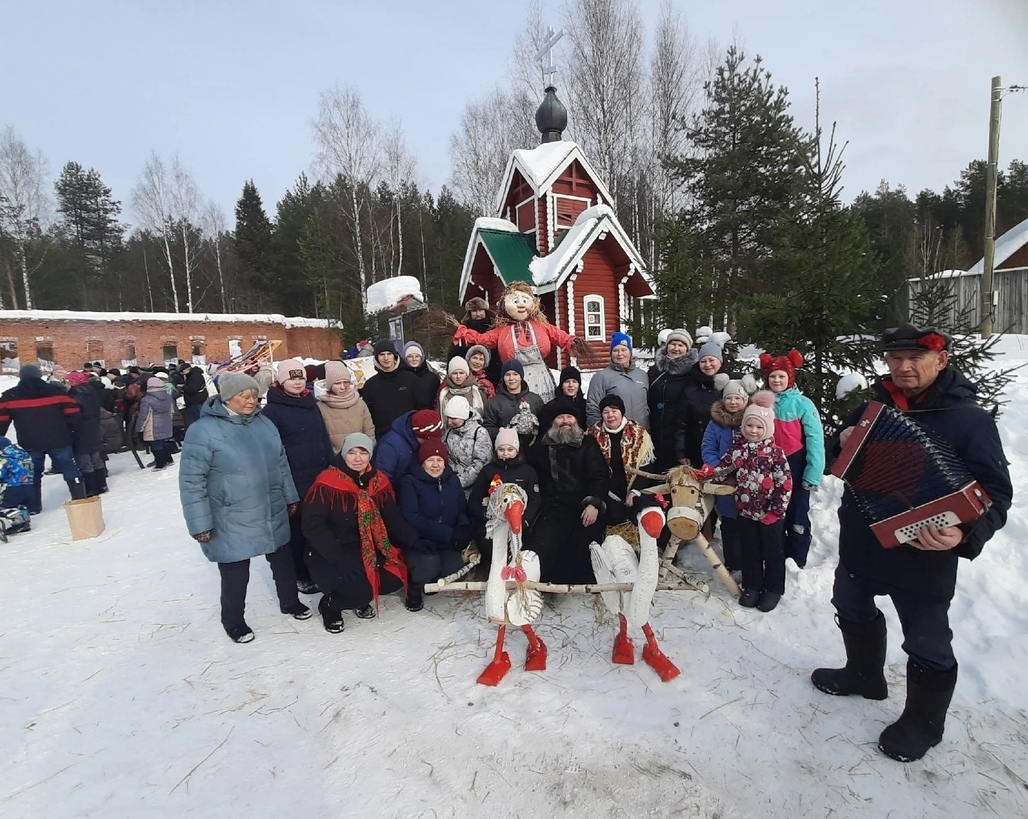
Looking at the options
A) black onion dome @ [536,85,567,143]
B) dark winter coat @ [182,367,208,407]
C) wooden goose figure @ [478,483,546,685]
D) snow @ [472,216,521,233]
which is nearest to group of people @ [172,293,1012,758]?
wooden goose figure @ [478,483,546,685]

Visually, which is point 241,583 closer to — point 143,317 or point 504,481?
point 504,481

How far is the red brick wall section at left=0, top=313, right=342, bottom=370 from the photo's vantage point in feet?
79.4

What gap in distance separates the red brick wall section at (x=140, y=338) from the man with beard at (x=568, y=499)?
24.4m

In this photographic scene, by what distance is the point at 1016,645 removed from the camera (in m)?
2.97

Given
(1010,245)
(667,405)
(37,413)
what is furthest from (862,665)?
(1010,245)

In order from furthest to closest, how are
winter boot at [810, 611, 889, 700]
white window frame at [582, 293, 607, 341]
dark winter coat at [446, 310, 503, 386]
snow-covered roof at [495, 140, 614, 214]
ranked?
white window frame at [582, 293, 607, 341] → snow-covered roof at [495, 140, 614, 214] → dark winter coat at [446, 310, 503, 386] → winter boot at [810, 611, 889, 700]

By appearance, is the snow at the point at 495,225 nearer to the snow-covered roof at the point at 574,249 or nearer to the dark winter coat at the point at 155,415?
the snow-covered roof at the point at 574,249

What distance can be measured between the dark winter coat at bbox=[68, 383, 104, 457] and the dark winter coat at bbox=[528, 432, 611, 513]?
7137 millimetres

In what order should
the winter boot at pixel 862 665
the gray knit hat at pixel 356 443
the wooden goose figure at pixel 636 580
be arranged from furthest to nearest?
1. the gray knit hat at pixel 356 443
2. the wooden goose figure at pixel 636 580
3. the winter boot at pixel 862 665

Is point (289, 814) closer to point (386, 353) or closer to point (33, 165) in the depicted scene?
point (386, 353)

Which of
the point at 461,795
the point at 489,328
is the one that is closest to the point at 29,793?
the point at 461,795

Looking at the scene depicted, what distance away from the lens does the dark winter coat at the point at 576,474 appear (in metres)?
3.91

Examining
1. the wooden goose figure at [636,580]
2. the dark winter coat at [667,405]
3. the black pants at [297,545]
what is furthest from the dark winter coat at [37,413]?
the dark winter coat at [667,405]

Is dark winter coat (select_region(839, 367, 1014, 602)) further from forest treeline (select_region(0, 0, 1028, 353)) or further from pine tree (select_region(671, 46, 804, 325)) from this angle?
pine tree (select_region(671, 46, 804, 325))
